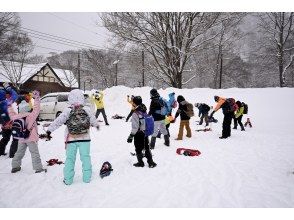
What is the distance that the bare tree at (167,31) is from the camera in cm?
2117

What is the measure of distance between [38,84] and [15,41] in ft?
34.5

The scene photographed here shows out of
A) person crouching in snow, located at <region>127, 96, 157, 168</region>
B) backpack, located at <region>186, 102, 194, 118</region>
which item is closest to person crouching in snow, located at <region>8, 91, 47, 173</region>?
person crouching in snow, located at <region>127, 96, 157, 168</region>

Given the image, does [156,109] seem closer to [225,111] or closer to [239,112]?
[225,111]

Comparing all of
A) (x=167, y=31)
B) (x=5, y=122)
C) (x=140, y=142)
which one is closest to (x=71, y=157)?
(x=140, y=142)

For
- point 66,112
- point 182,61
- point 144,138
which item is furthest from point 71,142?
point 182,61

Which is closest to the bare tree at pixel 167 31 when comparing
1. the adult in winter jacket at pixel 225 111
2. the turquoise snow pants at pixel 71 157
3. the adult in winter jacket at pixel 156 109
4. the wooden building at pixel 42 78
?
the adult in winter jacket at pixel 225 111

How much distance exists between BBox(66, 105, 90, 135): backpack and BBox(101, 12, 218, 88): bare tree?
16950 millimetres

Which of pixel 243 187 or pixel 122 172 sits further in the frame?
pixel 122 172

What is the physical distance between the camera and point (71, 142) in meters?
4.81

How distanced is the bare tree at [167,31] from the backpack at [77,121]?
667 inches

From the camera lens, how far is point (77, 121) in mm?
4770

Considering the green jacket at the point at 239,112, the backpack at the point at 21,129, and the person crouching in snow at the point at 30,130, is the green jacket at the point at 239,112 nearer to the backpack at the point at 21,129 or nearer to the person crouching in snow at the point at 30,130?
the person crouching in snow at the point at 30,130

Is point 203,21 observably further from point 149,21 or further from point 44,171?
point 44,171

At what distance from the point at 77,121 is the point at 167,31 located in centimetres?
1894
